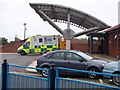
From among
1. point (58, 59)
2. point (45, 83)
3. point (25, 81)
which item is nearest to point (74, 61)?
point (58, 59)

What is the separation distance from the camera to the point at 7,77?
7812 millimetres

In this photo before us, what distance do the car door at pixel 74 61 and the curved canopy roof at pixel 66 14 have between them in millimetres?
25469

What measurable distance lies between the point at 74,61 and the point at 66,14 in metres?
28.6

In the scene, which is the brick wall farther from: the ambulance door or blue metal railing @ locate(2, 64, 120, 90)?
blue metal railing @ locate(2, 64, 120, 90)

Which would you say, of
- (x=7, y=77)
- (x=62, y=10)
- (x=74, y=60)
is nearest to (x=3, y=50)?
(x=62, y=10)

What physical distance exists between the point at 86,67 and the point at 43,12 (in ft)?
96.0

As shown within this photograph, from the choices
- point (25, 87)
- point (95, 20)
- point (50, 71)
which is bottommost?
point (25, 87)

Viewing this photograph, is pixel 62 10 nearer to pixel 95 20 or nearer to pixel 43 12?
pixel 43 12

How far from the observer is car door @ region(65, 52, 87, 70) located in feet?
44.1

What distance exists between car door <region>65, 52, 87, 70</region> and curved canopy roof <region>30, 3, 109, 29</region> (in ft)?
83.6

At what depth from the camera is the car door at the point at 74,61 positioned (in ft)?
44.1

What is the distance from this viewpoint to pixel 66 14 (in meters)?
41.7

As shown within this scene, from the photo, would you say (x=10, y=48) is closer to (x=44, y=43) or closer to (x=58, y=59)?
(x=44, y=43)

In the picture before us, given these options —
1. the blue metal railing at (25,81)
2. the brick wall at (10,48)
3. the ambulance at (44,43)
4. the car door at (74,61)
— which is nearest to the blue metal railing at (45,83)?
the blue metal railing at (25,81)
